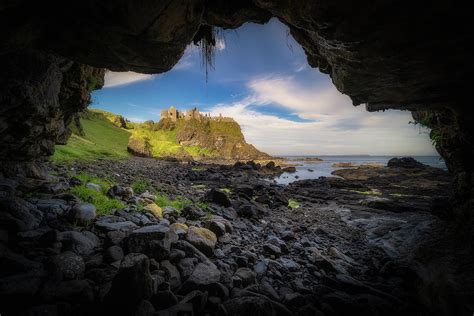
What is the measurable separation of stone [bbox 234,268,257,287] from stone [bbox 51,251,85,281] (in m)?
2.47

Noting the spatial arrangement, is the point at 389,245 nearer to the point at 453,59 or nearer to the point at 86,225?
the point at 453,59

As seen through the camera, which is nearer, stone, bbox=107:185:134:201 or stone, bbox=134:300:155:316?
stone, bbox=134:300:155:316

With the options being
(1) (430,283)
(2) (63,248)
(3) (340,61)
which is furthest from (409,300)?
(2) (63,248)

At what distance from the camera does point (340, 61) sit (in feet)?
14.2

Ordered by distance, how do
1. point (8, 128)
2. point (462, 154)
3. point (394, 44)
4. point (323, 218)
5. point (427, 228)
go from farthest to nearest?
1. point (323, 218)
2. point (427, 228)
3. point (462, 154)
4. point (8, 128)
5. point (394, 44)

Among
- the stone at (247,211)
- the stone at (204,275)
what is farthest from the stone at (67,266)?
the stone at (247,211)

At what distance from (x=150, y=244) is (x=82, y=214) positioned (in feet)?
5.95

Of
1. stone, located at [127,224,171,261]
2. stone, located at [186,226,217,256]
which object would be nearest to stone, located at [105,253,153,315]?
stone, located at [127,224,171,261]

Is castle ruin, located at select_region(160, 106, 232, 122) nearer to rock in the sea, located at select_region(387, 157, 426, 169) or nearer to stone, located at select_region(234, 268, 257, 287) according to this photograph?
rock in the sea, located at select_region(387, 157, 426, 169)

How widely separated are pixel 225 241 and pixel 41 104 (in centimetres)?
543

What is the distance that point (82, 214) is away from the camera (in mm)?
4777

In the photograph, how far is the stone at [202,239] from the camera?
496 centimetres

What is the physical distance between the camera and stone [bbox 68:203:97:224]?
471 centimetres

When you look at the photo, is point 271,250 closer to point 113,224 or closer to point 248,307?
point 248,307
